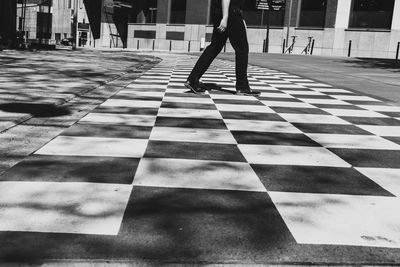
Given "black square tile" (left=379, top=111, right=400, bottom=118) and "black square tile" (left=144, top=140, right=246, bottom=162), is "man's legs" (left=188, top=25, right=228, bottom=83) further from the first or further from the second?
"black square tile" (left=144, top=140, right=246, bottom=162)

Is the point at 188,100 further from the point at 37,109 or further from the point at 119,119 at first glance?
the point at 37,109

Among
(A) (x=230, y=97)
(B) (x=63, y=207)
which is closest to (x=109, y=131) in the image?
(B) (x=63, y=207)

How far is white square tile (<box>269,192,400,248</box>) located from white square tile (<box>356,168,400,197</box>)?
17cm

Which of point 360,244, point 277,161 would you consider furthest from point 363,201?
point 277,161

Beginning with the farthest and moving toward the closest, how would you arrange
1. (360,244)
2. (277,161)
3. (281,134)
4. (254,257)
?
(281,134), (277,161), (360,244), (254,257)

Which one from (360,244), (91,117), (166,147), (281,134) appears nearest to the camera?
(360,244)

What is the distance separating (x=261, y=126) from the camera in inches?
148

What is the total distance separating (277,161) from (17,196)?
1.41m

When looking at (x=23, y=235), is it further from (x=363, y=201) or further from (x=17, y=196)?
(x=363, y=201)

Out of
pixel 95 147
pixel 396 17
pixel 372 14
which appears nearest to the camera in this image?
pixel 95 147

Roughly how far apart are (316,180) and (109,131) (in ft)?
5.07

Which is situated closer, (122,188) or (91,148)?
(122,188)

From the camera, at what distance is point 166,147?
290 centimetres

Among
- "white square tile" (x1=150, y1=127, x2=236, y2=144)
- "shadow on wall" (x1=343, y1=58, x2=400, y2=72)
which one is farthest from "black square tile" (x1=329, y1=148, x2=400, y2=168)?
"shadow on wall" (x1=343, y1=58, x2=400, y2=72)
